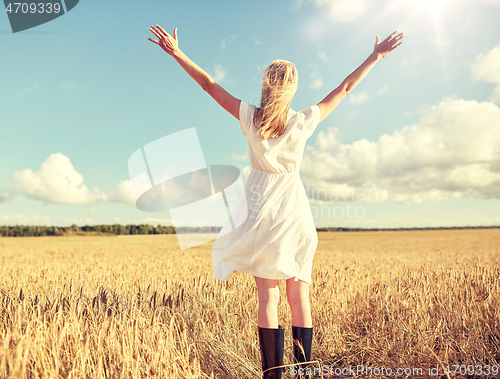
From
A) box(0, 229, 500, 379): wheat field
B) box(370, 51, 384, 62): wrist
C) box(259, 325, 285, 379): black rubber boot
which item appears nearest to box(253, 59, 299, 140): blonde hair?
box(370, 51, 384, 62): wrist

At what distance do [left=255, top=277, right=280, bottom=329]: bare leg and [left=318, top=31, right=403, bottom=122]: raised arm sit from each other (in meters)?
1.31

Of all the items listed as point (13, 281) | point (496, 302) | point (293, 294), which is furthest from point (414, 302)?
point (13, 281)

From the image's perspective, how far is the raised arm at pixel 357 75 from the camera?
254 cm

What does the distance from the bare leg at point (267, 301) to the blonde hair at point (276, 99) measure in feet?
3.43

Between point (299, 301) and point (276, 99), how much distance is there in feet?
4.79

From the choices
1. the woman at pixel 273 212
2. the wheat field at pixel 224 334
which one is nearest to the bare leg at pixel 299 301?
the woman at pixel 273 212

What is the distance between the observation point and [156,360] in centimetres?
223

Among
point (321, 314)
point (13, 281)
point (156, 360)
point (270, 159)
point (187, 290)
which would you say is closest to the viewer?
point (156, 360)

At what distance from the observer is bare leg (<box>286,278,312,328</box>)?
2.32m

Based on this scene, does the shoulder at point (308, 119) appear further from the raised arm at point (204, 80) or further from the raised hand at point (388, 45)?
the raised hand at point (388, 45)

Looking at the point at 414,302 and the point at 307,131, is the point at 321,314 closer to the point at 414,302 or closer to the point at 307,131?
the point at 414,302

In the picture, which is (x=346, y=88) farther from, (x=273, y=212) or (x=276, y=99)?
(x=273, y=212)

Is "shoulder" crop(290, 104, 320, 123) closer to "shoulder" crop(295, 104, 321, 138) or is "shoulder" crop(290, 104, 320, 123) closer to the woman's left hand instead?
→ "shoulder" crop(295, 104, 321, 138)

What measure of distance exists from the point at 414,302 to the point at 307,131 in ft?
9.21
